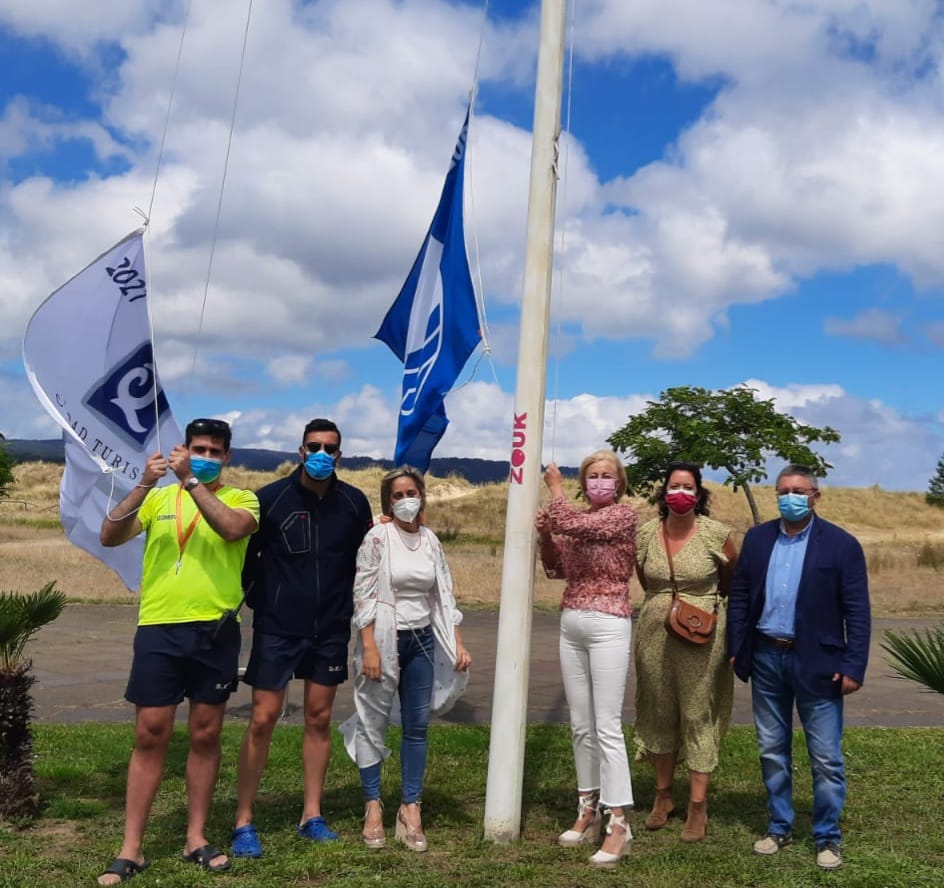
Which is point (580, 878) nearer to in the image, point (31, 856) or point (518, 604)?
point (518, 604)

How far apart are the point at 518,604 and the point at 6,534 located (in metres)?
33.3

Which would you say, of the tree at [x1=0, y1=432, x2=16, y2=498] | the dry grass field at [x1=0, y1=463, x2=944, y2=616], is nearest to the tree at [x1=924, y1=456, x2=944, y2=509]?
the dry grass field at [x1=0, y1=463, x2=944, y2=616]

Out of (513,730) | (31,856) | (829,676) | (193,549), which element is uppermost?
(193,549)

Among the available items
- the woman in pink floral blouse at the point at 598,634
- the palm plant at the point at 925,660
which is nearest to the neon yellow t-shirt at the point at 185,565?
the woman in pink floral blouse at the point at 598,634

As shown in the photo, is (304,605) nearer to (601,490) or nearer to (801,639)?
(601,490)

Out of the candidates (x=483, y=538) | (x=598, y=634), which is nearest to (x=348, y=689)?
(x=598, y=634)

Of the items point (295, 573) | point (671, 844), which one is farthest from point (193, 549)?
point (671, 844)

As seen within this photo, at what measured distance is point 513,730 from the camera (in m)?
5.80

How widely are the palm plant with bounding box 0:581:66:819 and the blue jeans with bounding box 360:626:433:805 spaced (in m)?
1.89

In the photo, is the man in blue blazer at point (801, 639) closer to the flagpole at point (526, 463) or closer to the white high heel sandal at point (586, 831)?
the white high heel sandal at point (586, 831)

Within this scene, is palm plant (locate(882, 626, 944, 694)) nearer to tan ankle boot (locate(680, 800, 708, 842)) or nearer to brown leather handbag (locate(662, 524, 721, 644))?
brown leather handbag (locate(662, 524, 721, 644))

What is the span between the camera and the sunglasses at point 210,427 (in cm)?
545

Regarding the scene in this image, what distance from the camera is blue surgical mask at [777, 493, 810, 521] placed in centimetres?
556

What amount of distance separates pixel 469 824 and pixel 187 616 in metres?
2.03
